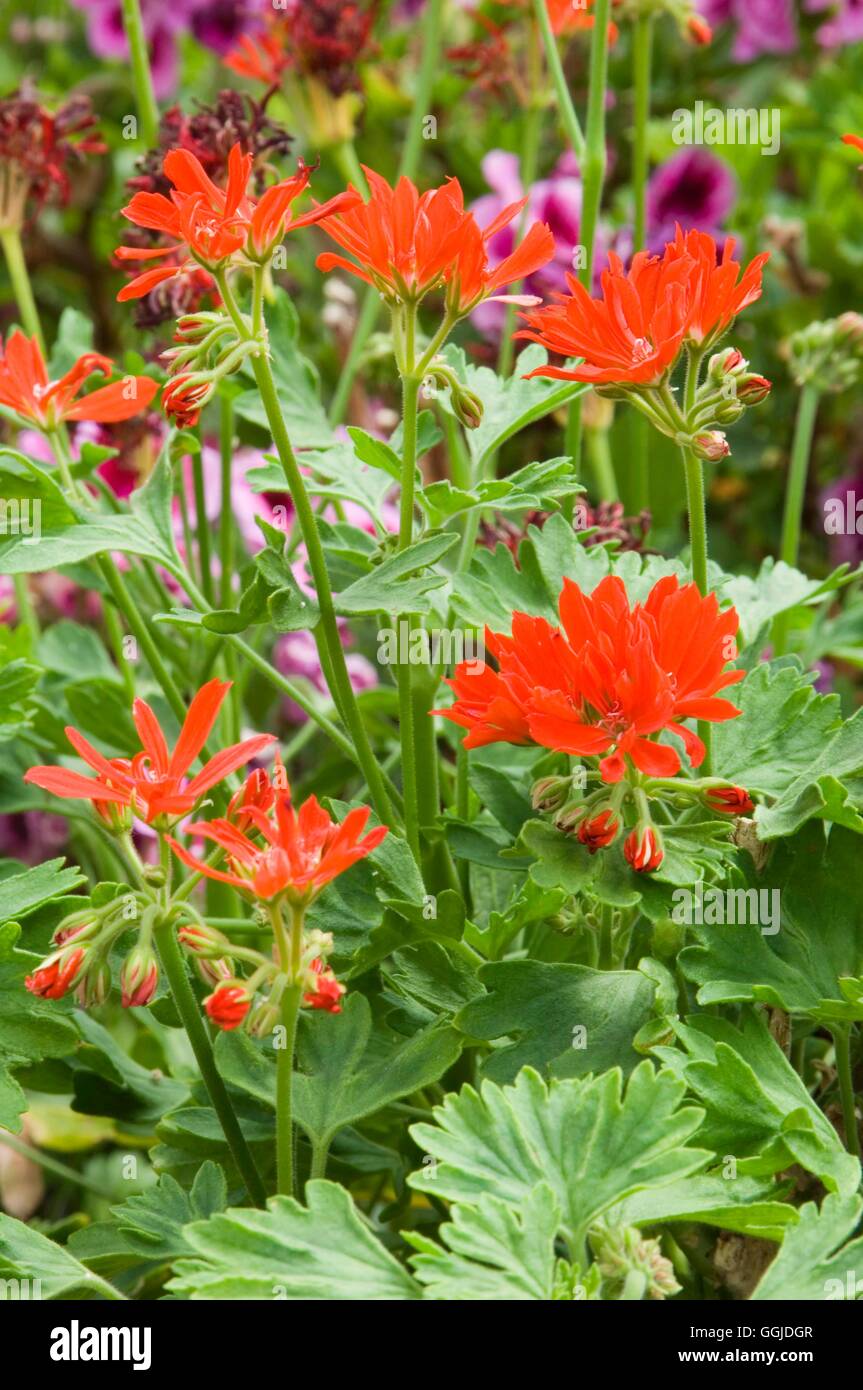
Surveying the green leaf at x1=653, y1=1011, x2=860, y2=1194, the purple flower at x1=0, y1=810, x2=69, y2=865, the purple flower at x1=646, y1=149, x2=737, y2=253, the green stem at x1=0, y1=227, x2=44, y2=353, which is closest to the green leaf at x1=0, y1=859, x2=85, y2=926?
the green leaf at x1=653, y1=1011, x2=860, y2=1194

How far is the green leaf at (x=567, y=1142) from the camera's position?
529 mm

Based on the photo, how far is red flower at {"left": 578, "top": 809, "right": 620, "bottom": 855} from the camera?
558 millimetres

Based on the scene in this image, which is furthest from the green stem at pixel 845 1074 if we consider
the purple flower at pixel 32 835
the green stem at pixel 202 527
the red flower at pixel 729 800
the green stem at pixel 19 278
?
the purple flower at pixel 32 835

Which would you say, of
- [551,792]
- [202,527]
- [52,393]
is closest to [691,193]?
[202,527]

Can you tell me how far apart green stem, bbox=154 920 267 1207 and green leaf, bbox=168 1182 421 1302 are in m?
0.08

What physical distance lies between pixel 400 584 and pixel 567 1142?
207 millimetres

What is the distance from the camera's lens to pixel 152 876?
1.84 ft

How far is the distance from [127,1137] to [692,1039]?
1.71ft

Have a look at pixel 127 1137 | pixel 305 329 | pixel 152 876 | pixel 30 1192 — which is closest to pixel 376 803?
pixel 152 876

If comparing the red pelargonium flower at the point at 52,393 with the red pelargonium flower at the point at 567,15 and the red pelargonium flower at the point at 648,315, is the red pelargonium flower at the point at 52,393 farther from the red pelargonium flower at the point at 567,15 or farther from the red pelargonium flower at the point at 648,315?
the red pelargonium flower at the point at 567,15

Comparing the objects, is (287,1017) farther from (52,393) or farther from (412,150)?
(412,150)

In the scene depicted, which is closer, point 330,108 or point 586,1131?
point 586,1131

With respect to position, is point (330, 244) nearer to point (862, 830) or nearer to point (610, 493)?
point (610, 493)
